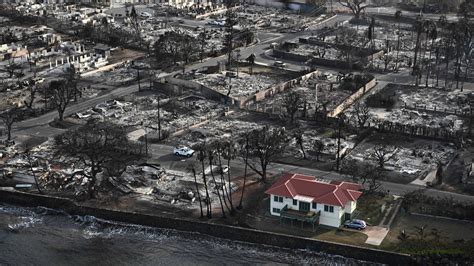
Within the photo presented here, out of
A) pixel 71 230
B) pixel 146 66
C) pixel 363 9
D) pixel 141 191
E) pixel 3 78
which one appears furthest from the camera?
pixel 363 9

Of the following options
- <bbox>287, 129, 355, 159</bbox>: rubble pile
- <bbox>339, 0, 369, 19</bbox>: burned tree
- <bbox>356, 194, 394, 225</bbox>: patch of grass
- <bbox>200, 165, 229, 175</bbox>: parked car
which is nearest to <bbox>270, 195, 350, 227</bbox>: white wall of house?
<bbox>356, 194, 394, 225</bbox>: patch of grass

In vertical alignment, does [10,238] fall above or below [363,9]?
below

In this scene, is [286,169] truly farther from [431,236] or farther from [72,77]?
[72,77]

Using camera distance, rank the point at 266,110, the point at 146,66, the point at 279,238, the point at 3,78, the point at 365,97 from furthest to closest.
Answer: the point at 146,66
the point at 3,78
the point at 365,97
the point at 266,110
the point at 279,238

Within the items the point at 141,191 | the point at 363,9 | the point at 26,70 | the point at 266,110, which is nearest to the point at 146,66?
the point at 26,70

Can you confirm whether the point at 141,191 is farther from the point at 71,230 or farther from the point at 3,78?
the point at 3,78

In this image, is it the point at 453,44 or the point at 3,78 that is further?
the point at 453,44

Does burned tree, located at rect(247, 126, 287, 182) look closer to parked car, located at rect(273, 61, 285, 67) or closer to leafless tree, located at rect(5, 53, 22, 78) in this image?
parked car, located at rect(273, 61, 285, 67)
